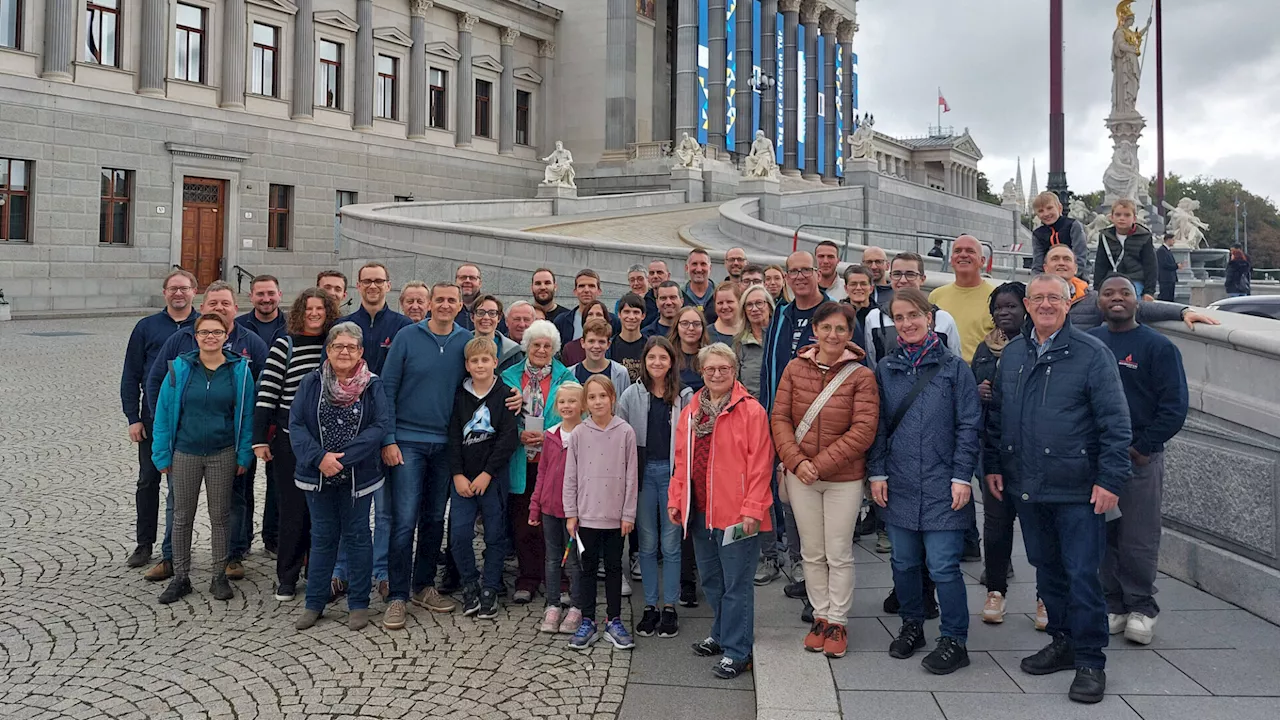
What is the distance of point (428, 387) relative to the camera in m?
5.86

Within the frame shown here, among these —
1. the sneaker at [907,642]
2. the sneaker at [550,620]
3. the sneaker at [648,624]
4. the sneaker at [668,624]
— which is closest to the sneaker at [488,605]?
the sneaker at [550,620]

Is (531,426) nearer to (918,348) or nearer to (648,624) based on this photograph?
(648,624)

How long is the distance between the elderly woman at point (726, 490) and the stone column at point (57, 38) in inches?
1102

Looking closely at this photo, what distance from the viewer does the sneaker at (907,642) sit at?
488 centimetres

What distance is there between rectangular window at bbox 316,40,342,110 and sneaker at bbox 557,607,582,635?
32.3 meters

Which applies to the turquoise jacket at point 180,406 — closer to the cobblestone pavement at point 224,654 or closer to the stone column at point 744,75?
the cobblestone pavement at point 224,654

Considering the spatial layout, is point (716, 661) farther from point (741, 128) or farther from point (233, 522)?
point (741, 128)

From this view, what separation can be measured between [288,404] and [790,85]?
46.2 metres

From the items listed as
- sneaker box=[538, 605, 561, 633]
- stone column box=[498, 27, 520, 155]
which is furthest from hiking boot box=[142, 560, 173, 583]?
stone column box=[498, 27, 520, 155]

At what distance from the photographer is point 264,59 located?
32.1m

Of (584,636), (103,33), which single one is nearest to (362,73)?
(103,33)

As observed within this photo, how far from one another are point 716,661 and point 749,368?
2.09 meters

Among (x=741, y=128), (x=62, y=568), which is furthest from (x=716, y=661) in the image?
(x=741, y=128)

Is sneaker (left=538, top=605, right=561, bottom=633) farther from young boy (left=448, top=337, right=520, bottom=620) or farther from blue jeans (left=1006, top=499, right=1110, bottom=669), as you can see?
blue jeans (left=1006, top=499, right=1110, bottom=669)
